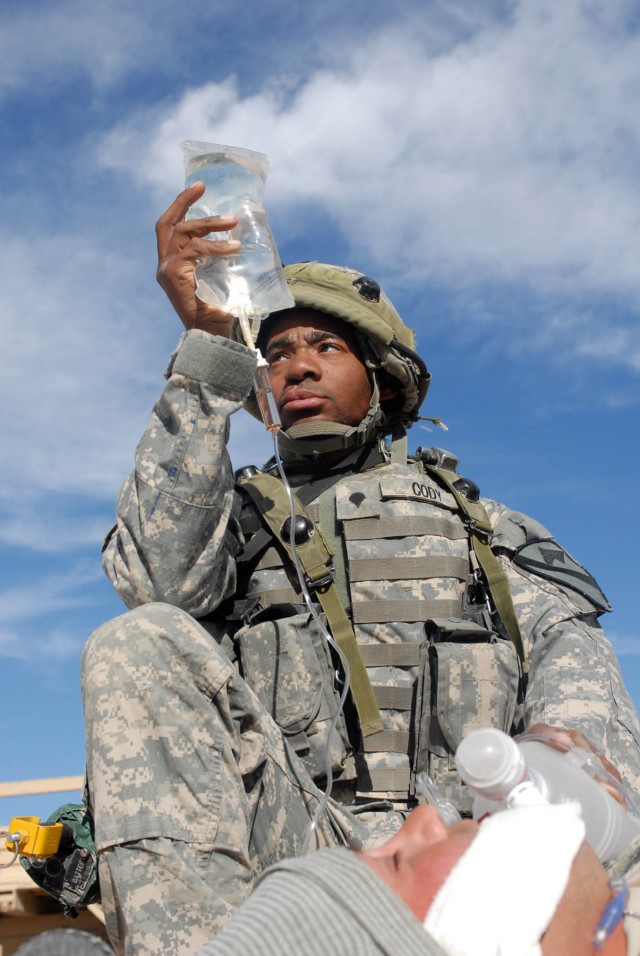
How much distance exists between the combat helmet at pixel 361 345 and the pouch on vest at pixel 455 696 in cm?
105

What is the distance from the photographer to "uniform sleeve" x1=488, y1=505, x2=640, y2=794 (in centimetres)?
348

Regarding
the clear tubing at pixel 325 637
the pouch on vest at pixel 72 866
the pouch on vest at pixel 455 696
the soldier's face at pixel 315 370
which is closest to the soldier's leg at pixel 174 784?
the clear tubing at pixel 325 637

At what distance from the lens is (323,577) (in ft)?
12.2

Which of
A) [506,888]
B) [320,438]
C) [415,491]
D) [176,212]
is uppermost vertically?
[176,212]

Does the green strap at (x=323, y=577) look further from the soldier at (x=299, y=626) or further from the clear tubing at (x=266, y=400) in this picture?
the clear tubing at (x=266, y=400)

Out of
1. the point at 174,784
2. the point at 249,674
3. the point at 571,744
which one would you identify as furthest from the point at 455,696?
the point at 174,784

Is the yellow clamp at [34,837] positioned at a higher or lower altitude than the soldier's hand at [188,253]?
lower

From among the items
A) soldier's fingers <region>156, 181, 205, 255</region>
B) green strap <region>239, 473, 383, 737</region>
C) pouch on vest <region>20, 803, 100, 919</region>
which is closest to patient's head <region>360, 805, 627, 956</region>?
pouch on vest <region>20, 803, 100, 919</region>

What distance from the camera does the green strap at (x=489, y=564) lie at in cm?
383

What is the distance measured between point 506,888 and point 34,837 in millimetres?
1958

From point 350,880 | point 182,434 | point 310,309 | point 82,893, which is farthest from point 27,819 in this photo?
point 310,309

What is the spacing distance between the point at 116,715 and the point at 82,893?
0.70 metres

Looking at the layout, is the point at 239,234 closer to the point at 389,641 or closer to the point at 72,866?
the point at 389,641

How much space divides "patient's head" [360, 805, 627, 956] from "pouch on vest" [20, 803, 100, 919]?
168 centimetres
